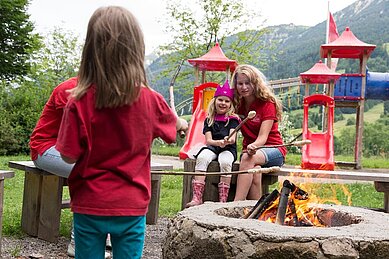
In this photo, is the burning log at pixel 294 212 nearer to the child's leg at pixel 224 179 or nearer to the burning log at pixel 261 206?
the burning log at pixel 261 206

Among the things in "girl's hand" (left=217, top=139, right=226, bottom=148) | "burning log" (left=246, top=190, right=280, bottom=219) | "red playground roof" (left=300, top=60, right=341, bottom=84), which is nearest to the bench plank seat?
"girl's hand" (left=217, top=139, right=226, bottom=148)

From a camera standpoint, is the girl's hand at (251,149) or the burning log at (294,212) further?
the girl's hand at (251,149)

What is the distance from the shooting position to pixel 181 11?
22234 mm

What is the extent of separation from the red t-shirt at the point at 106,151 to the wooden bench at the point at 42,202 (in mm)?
2349

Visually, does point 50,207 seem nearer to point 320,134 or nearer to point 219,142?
point 219,142

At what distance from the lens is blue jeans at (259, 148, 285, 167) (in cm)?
489

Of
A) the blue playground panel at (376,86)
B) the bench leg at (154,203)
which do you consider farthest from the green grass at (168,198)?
the blue playground panel at (376,86)

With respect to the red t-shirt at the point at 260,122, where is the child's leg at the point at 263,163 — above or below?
below

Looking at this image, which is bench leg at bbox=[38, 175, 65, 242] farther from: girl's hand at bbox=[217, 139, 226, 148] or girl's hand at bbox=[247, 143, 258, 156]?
girl's hand at bbox=[247, 143, 258, 156]

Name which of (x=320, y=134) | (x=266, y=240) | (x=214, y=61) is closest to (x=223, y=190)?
(x=266, y=240)

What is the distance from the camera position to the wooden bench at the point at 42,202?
15.4ft

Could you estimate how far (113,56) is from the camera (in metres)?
2.30

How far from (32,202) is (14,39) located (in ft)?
53.6

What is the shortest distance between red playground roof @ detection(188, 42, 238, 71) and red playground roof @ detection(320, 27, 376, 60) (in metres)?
2.29
